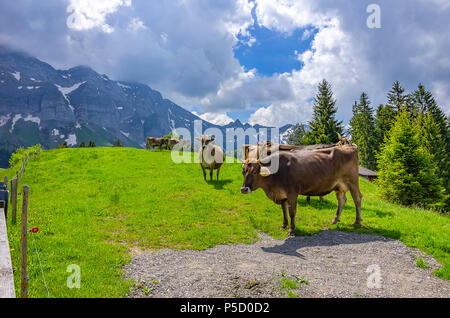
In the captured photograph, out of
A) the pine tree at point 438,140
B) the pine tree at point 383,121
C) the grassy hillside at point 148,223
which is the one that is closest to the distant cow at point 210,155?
the grassy hillside at point 148,223

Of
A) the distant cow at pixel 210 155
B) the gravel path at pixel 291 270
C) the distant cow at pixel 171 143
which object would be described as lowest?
the gravel path at pixel 291 270

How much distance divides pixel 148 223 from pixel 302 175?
7.10 meters

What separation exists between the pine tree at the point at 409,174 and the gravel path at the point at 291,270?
1971 centimetres

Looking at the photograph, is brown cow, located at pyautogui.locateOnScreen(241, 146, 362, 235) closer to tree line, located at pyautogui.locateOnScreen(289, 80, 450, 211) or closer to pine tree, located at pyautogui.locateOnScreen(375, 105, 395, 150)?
tree line, located at pyautogui.locateOnScreen(289, 80, 450, 211)

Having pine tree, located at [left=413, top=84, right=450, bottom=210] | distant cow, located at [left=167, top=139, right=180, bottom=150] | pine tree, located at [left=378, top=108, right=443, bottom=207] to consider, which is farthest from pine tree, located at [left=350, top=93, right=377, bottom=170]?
distant cow, located at [left=167, top=139, right=180, bottom=150]

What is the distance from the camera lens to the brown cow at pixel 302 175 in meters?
10.1

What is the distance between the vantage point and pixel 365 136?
67.6 m

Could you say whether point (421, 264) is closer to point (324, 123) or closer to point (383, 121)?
point (324, 123)

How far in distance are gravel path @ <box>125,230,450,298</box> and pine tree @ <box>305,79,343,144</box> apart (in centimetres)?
4073

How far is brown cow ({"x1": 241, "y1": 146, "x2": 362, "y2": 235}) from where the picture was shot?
33.1 feet

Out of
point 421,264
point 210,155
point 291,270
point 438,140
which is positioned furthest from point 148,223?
point 438,140

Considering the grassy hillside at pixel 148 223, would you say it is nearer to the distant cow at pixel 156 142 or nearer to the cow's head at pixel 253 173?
the cow's head at pixel 253 173
